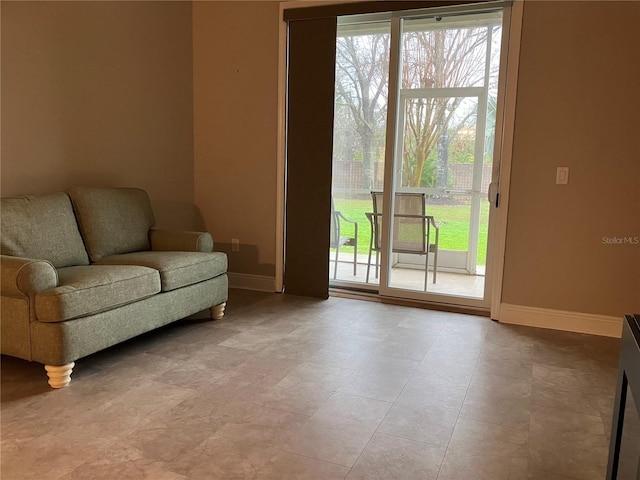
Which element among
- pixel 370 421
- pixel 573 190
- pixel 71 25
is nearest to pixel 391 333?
pixel 370 421

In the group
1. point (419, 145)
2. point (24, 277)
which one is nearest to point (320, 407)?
point (24, 277)

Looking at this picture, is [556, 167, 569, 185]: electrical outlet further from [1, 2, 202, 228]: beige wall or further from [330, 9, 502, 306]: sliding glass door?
[1, 2, 202, 228]: beige wall

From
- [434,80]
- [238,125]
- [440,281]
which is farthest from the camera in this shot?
[238,125]

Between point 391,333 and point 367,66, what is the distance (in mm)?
2209

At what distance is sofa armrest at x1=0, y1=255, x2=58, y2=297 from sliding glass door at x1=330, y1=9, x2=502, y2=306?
2457 millimetres

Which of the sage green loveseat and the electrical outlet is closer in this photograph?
the sage green loveseat

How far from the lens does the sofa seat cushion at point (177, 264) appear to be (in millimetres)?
2898

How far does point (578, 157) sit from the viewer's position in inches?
127

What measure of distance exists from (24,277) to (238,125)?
2.41 meters

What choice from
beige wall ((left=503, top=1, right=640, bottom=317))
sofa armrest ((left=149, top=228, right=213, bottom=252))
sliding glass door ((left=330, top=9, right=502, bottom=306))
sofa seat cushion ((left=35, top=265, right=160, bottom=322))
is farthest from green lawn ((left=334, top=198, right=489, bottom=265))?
sofa seat cushion ((left=35, top=265, right=160, bottom=322))

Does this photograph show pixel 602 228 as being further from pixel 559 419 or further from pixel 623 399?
pixel 623 399

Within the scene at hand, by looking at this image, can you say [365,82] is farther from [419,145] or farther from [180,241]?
[180,241]

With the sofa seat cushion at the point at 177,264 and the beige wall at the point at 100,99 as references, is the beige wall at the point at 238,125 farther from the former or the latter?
the sofa seat cushion at the point at 177,264

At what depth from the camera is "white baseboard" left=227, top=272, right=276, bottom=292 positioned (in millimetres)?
4281
